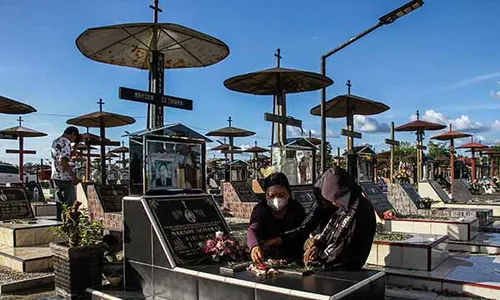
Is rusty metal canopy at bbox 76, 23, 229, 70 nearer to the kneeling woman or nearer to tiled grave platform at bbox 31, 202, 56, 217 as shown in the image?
the kneeling woman

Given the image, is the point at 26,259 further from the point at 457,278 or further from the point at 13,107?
the point at 13,107

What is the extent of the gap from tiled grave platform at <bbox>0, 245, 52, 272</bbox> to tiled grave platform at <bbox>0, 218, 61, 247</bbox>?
302mm

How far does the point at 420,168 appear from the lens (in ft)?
60.6

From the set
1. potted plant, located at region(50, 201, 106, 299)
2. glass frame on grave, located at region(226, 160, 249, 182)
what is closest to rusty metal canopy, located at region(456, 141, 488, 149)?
glass frame on grave, located at region(226, 160, 249, 182)

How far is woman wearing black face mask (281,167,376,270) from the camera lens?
12.4ft

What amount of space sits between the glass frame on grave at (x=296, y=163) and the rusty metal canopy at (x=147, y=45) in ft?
7.84

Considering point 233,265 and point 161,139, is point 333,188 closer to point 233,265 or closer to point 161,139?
point 233,265

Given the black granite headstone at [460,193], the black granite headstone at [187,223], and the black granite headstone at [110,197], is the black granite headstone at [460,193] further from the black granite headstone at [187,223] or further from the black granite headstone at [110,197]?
the black granite headstone at [187,223]

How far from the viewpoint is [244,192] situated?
1258cm

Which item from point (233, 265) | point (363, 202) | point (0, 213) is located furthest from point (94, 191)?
point (363, 202)

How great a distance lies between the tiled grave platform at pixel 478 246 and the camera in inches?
286

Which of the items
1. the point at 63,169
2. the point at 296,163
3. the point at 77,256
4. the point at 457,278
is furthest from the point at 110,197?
the point at 457,278

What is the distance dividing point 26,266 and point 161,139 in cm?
247

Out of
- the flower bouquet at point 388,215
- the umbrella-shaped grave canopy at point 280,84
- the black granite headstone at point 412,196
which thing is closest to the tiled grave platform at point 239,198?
the umbrella-shaped grave canopy at point 280,84
